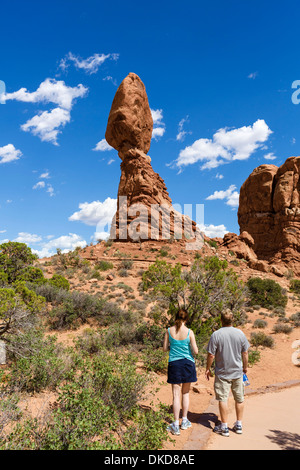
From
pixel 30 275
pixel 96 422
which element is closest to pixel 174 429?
pixel 96 422

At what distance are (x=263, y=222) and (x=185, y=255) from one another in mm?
15244

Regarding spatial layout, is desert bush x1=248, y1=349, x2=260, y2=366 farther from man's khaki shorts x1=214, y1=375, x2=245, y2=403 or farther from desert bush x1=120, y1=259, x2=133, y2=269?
desert bush x1=120, y1=259, x2=133, y2=269

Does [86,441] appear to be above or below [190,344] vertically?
below

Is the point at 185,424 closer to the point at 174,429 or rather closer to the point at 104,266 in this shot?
the point at 174,429

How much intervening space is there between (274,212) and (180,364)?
37.2 m

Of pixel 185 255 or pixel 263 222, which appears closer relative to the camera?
pixel 185 255

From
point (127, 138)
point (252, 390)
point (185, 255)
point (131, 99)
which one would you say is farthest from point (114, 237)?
point (252, 390)

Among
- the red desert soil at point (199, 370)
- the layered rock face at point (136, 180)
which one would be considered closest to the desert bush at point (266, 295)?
the red desert soil at point (199, 370)

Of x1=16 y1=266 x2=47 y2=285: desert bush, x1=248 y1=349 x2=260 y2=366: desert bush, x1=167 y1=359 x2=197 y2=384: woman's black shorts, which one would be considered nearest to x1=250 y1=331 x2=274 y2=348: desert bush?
x1=248 y1=349 x2=260 y2=366: desert bush

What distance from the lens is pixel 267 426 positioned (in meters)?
4.41

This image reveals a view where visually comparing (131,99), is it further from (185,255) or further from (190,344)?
(190,344)

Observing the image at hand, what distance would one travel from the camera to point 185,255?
28531 mm

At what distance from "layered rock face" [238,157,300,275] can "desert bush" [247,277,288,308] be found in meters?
14.5
